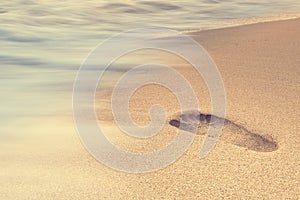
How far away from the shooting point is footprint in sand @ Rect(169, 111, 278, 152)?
2.03 metres

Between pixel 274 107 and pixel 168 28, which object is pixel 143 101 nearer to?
pixel 274 107

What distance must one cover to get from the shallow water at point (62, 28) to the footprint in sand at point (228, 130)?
64 cm

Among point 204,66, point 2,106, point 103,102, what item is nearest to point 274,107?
point 103,102

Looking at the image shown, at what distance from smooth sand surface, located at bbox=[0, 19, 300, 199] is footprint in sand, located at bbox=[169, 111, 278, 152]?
0.11 feet

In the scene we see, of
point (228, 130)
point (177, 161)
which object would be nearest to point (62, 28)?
point (228, 130)

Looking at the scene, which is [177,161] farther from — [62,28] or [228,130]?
[62,28]

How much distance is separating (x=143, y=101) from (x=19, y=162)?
35.7 inches

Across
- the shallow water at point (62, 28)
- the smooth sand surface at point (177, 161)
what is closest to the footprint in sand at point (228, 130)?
the smooth sand surface at point (177, 161)

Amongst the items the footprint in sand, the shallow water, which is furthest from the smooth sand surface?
the shallow water

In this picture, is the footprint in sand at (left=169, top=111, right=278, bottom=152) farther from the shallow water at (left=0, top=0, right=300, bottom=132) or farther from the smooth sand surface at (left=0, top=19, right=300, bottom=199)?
the shallow water at (left=0, top=0, right=300, bottom=132)

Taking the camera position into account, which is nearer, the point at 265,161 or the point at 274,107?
the point at 265,161

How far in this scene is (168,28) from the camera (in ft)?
19.0

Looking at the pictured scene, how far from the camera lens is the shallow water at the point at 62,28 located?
10.0ft

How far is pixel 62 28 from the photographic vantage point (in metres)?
5.74
